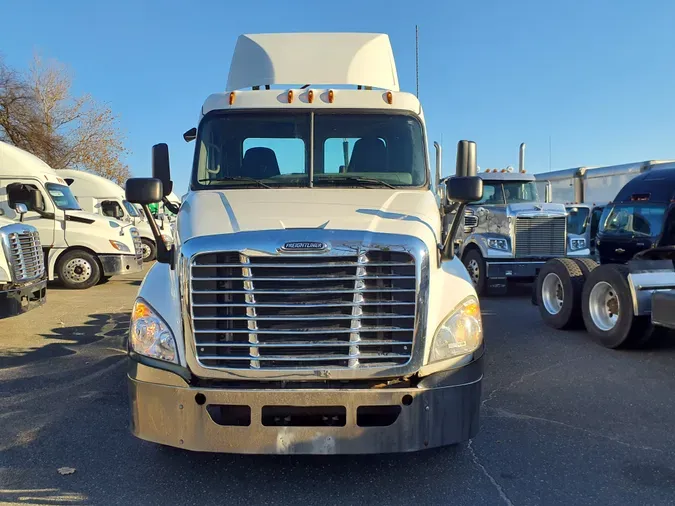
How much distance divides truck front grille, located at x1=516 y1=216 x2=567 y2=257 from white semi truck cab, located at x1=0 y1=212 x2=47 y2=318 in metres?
8.45

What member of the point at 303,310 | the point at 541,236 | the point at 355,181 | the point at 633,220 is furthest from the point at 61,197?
the point at 633,220

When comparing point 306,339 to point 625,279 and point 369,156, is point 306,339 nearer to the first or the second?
point 369,156

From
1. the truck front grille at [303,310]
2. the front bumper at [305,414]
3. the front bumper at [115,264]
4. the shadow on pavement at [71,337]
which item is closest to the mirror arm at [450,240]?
the truck front grille at [303,310]

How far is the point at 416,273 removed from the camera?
3.42 m

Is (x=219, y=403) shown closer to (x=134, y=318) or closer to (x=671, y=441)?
(x=134, y=318)

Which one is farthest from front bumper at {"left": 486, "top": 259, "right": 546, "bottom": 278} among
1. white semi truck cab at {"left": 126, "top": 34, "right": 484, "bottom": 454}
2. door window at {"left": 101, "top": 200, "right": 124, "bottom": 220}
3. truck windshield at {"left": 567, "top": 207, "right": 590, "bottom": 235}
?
door window at {"left": 101, "top": 200, "right": 124, "bottom": 220}

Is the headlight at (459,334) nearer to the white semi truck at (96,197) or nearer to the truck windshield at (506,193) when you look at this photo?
the truck windshield at (506,193)

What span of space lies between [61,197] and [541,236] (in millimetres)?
10405

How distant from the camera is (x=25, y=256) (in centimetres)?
799

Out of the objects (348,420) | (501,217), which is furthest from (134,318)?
(501,217)

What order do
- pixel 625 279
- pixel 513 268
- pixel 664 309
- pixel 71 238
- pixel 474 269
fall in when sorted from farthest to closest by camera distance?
pixel 71 238, pixel 474 269, pixel 513 268, pixel 625 279, pixel 664 309

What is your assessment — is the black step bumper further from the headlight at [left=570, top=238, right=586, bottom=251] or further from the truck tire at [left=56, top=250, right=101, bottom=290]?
the truck tire at [left=56, top=250, right=101, bottom=290]

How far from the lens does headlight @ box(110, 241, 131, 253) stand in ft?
43.2

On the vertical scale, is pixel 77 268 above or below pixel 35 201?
below
